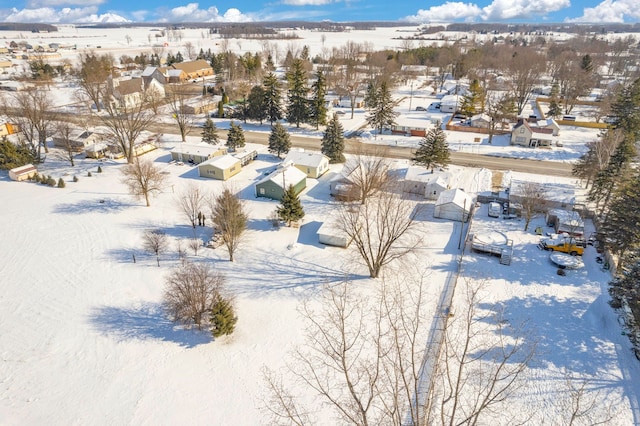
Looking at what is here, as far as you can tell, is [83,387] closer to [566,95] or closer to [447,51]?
[566,95]

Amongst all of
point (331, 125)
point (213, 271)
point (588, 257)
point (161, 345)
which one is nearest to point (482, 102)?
point (331, 125)

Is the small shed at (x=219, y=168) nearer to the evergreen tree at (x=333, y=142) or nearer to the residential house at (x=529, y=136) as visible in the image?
the evergreen tree at (x=333, y=142)

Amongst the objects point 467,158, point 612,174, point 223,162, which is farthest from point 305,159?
point 612,174

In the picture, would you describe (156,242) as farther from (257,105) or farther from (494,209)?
(257,105)

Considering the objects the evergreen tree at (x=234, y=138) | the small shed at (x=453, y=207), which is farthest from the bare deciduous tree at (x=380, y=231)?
the evergreen tree at (x=234, y=138)

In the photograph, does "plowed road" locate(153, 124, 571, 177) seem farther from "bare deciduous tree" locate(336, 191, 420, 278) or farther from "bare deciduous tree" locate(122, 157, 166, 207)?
"bare deciduous tree" locate(122, 157, 166, 207)

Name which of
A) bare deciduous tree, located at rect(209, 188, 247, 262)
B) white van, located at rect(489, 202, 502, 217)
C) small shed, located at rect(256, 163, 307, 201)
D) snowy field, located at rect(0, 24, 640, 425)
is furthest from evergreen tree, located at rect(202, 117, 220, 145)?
white van, located at rect(489, 202, 502, 217)
